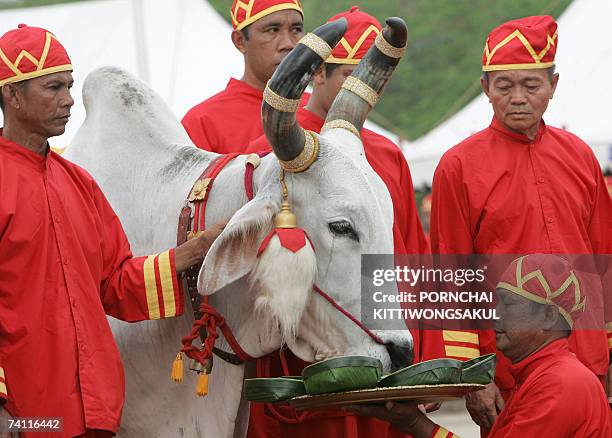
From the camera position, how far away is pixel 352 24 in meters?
5.86

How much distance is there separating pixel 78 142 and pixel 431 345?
1.78m

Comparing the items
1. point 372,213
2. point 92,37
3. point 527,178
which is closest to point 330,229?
point 372,213

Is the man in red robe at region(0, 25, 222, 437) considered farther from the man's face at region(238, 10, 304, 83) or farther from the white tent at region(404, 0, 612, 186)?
the white tent at region(404, 0, 612, 186)

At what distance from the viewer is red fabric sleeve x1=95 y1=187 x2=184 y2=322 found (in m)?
4.81

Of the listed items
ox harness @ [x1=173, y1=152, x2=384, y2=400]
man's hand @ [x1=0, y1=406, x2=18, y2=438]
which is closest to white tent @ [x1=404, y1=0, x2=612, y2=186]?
ox harness @ [x1=173, y1=152, x2=384, y2=400]

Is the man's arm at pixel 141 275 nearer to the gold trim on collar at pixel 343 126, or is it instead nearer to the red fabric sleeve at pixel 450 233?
the gold trim on collar at pixel 343 126

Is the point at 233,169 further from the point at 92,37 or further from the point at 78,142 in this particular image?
the point at 92,37

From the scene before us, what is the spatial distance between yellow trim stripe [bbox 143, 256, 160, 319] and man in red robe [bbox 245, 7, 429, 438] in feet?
1.91

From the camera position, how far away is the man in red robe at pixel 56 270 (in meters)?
4.42

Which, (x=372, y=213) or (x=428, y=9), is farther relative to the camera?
(x=428, y=9)

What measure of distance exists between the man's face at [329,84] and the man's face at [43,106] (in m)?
1.40

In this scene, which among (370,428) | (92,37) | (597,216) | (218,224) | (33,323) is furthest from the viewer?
(92,37)

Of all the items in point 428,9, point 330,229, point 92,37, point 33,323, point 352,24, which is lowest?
→ point 428,9

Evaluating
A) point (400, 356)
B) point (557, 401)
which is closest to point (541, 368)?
point (557, 401)
